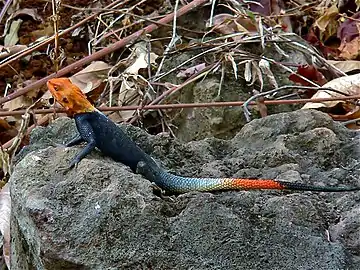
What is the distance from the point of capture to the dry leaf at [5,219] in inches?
95.7

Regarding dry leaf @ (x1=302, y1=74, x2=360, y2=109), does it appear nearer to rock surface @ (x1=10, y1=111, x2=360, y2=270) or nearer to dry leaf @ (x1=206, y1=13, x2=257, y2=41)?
dry leaf @ (x1=206, y1=13, x2=257, y2=41)

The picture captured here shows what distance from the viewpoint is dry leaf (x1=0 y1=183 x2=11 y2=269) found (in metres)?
2.43

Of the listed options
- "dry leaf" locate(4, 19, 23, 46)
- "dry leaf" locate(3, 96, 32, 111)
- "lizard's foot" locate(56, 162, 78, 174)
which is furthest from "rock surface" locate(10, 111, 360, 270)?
"dry leaf" locate(4, 19, 23, 46)

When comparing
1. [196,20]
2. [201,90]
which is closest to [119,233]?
[201,90]

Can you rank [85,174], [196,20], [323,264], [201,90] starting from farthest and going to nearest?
1. [196,20]
2. [201,90]
3. [85,174]
4. [323,264]

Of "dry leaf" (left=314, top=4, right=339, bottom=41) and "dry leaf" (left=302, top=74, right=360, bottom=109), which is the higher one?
"dry leaf" (left=302, top=74, right=360, bottom=109)

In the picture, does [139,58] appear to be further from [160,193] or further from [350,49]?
[160,193]

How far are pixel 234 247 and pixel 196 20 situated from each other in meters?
2.52

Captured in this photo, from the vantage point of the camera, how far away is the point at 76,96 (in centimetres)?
216

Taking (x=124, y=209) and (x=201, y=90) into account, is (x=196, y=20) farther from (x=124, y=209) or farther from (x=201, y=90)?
(x=124, y=209)

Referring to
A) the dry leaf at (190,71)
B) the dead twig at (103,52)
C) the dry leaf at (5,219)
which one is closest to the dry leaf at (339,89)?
the dry leaf at (190,71)

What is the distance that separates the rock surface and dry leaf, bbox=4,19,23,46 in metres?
2.44

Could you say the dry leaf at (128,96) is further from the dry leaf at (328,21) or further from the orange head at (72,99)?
the dry leaf at (328,21)

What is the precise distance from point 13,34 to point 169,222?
2.94 meters
